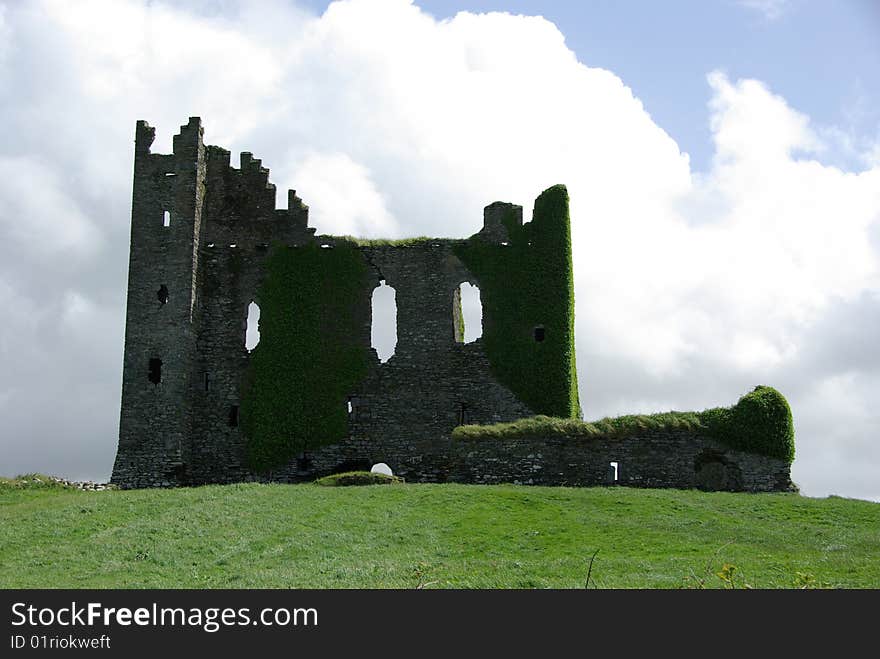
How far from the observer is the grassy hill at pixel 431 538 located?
75.5 ft

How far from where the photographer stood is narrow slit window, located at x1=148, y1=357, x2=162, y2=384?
151ft

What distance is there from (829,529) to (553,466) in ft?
35.3

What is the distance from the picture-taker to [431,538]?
94.7ft

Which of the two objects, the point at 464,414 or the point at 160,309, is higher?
the point at 160,309

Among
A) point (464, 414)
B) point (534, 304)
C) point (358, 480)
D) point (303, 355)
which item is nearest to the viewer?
point (358, 480)

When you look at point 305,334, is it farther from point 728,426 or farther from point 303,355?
point 728,426

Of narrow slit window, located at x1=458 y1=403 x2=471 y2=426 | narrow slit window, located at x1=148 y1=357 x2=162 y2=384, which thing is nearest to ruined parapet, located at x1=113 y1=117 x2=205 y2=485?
narrow slit window, located at x1=148 y1=357 x2=162 y2=384

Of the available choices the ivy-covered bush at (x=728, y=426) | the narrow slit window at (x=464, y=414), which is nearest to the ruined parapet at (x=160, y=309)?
the narrow slit window at (x=464, y=414)

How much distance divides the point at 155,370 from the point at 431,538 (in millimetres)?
21207

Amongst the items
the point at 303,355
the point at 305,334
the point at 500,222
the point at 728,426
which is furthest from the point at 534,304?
the point at 728,426

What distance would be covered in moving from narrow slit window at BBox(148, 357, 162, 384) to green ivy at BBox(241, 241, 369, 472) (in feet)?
11.7
